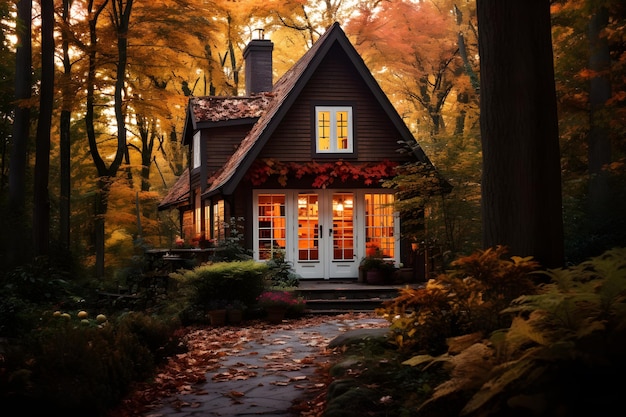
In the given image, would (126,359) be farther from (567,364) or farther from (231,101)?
(231,101)

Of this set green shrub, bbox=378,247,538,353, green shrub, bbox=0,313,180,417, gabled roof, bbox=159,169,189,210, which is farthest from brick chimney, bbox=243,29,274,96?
green shrub, bbox=378,247,538,353

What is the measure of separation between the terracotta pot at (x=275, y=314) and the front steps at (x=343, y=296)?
4.83 ft

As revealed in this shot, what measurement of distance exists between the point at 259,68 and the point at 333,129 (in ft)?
17.4

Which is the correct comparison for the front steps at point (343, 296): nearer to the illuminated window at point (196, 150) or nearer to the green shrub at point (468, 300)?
the illuminated window at point (196, 150)

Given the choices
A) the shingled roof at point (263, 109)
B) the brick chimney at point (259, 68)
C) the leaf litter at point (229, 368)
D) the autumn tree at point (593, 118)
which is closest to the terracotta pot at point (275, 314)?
the leaf litter at point (229, 368)

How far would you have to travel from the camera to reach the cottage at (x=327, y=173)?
19031mm

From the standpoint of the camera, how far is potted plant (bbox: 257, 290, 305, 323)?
13383 millimetres

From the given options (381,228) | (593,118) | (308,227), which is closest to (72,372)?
(593,118)

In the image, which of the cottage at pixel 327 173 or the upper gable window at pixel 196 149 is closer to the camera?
the cottage at pixel 327 173

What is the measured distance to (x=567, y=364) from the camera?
13.2 feet

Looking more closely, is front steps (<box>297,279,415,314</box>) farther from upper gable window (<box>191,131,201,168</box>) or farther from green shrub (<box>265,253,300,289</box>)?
upper gable window (<box>191,131,201,168</box>)

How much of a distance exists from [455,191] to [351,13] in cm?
1309

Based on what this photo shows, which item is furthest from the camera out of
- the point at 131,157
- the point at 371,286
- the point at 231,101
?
the point at 131,157

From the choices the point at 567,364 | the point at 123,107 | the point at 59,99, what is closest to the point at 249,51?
the point at 123,107
